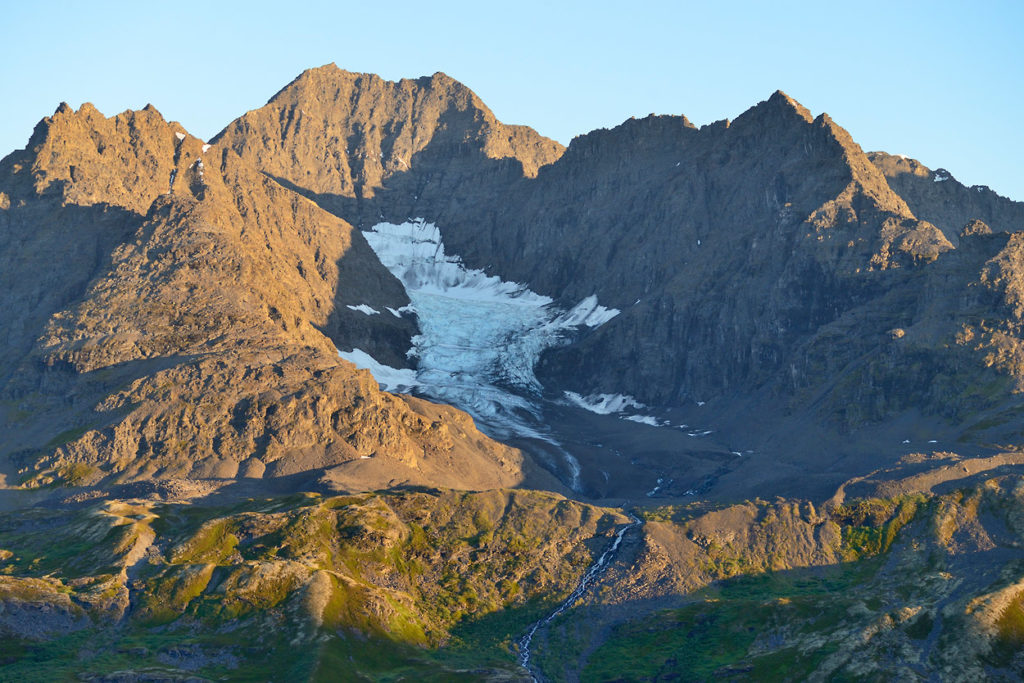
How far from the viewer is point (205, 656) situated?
626 ft

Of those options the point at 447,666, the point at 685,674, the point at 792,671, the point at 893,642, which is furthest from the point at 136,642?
the point at 893,642

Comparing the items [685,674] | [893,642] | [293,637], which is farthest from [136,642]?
[893,642]

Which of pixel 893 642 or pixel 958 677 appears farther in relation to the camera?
pixel 893 642

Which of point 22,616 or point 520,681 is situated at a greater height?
point 22,616

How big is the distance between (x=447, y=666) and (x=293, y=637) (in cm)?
2499

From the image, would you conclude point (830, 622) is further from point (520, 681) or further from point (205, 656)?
point (205, 656)

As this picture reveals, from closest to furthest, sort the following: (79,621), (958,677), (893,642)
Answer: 1. (958,677)
2. (893,642)
3. (79,621)

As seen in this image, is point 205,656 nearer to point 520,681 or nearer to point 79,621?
point 79,621

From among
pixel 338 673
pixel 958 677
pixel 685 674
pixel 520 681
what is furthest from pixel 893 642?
pixel 338 673

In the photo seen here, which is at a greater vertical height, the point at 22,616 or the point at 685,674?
the point at 22,616

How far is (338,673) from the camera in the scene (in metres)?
187

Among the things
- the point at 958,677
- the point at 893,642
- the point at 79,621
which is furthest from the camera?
the point at 79,621

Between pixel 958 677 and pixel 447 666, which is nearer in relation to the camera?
pixel 958 677

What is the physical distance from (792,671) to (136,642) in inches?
3984
